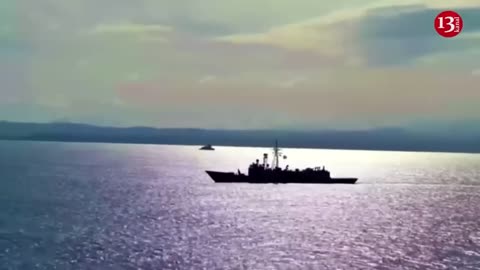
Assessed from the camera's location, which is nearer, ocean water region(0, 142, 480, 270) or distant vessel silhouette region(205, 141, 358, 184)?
ocean water region(0, 142, 480, 270)

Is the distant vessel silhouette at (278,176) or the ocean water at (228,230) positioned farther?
the distant vessel silhouette at (278,176)

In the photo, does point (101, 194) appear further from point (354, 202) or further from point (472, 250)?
point (472, 250)

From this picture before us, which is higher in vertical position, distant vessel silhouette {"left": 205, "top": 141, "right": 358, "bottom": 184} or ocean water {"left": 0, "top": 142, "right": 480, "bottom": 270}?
distant vessel silhouette {"left": 205, "top": 141, "right": 358, "bottom": 184}

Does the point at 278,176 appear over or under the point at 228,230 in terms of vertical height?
over

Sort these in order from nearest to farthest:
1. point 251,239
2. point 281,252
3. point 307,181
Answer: point 281,252 → point 251,239 → point 307,181

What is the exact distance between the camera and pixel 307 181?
175875 mm

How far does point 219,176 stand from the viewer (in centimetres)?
18262

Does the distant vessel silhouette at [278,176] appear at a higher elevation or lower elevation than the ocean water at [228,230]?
higher

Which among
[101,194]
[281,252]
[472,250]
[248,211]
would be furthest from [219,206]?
[472,250]

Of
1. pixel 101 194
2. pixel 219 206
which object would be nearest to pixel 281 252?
pixel 219 206

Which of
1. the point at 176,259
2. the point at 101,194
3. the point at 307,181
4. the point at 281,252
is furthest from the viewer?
the point at 307,181

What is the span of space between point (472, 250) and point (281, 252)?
2698 centimetres

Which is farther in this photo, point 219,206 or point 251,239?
point 219,206

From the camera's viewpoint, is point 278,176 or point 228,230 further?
point 278,176
